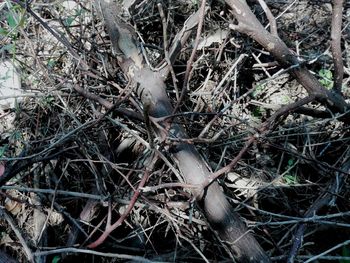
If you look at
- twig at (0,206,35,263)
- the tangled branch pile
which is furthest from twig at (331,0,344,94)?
twig at (0,206,35,263)

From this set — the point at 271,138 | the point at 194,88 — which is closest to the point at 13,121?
the point at 194,88

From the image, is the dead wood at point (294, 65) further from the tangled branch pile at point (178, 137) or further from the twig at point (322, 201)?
the twig at point (322, 201)

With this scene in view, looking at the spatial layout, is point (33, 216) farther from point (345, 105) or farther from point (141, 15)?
point (345, 105)

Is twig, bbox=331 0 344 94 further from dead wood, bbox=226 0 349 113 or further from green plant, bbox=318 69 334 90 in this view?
green plant, bbox=318 69 334 90

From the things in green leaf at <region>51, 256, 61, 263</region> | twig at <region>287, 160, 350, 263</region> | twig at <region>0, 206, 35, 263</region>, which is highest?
twig at <region>0, 206, 35, 263</region>

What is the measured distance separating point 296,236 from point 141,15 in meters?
1.25

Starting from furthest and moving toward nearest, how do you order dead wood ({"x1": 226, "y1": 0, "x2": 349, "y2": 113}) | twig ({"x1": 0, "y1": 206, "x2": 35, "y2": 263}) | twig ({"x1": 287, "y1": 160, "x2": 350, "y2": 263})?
dead wood ({"x1": 226, "y1": 0, "x2": 349, "y2": 113}), twig ({"x1": 287, "y1": 160, "x2": 350, "y2": 263}), twig ({"x1": 0, "y1": 206, "x2": 35, "y2": 263})

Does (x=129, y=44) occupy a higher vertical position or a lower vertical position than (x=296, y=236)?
higher

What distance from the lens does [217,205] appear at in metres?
1.44

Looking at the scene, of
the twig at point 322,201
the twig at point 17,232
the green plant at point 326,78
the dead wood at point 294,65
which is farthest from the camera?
the green plant at point 326,78

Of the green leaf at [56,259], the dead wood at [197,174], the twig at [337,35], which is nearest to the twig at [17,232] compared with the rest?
the green leaf at [56,259]

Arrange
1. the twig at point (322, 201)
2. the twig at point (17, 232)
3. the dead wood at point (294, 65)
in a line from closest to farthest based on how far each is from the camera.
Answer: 1. the twig at point (17, 232)
2. the twig at point (322, 201)
3. the dead wood at point (294, 65)

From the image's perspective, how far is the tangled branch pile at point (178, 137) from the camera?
1516 millimetres

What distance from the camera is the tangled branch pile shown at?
59.7 inches
